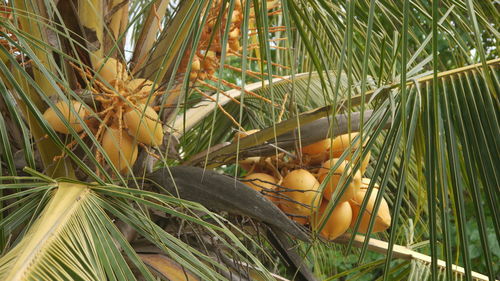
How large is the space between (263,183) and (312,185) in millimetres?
87

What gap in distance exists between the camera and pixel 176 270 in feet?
3.72

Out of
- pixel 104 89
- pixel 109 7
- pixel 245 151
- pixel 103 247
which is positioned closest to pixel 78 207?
pixel 103 247

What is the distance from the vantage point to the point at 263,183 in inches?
47.0

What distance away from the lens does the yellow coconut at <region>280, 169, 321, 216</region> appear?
45.4 inches

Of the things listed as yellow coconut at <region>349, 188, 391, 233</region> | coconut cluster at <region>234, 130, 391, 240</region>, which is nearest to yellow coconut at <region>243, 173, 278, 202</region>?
coconut cluster at <region>234, 130, 391, 240</region>

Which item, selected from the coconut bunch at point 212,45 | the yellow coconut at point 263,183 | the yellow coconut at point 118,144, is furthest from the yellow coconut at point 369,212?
the yellow coconut at point 118,144

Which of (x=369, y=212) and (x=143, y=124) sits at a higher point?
(x=143, y=124)

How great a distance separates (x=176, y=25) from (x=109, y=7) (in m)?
0.16

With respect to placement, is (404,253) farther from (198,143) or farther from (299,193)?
(198,143)

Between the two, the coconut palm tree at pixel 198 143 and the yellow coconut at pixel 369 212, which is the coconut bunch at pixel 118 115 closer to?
the coconut palm tree at pixel 198 143

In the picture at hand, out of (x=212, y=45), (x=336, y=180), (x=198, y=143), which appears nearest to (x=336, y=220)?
(x=336, y=180)

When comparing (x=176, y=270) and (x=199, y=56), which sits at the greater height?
(x=199, y=56)

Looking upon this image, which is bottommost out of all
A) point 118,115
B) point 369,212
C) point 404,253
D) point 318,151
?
point 404,253

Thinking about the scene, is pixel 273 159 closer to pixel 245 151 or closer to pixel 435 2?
pixel 245 151
